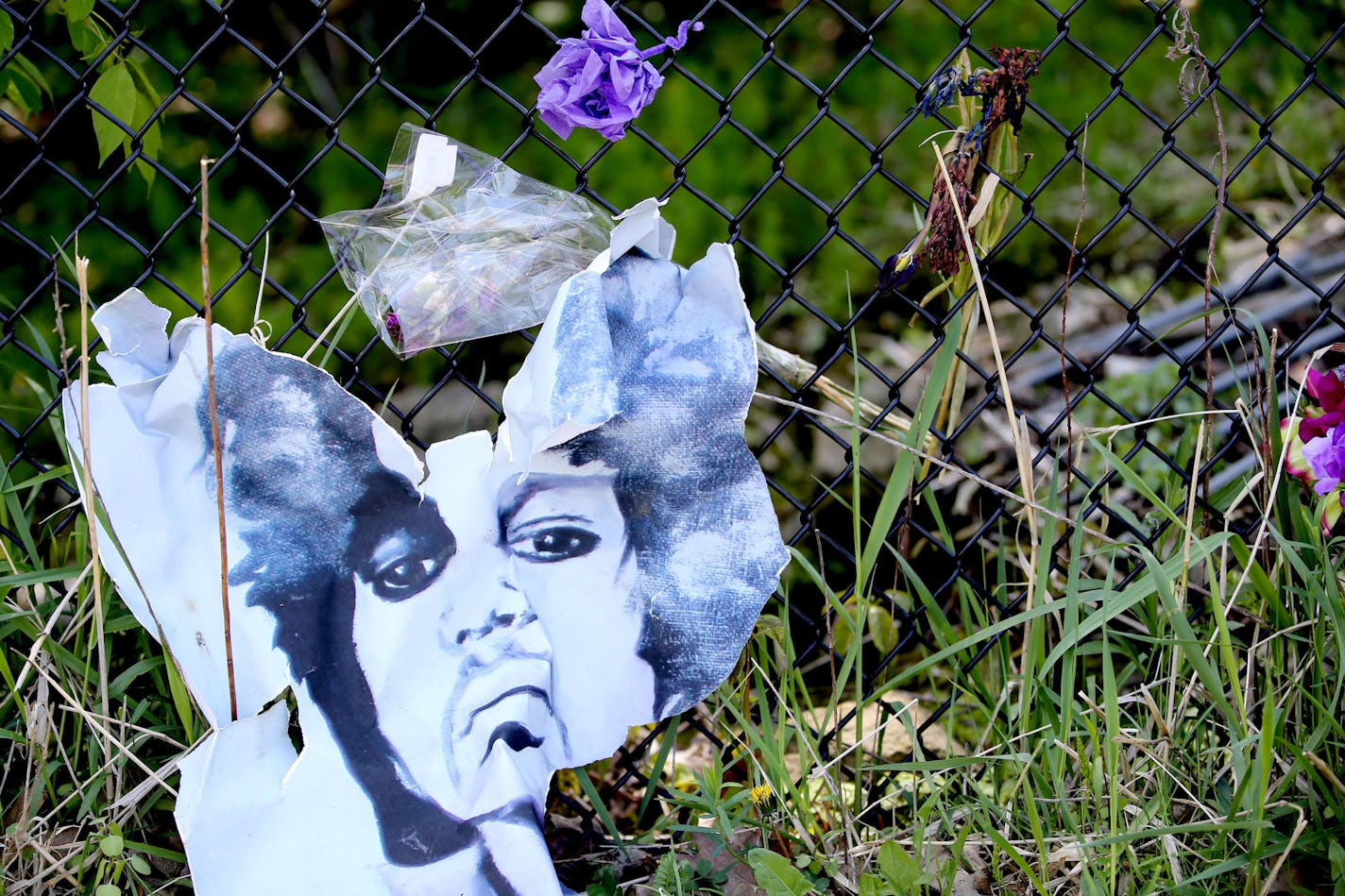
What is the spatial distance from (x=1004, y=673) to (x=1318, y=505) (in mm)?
425

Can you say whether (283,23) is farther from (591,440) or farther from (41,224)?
(591,440)

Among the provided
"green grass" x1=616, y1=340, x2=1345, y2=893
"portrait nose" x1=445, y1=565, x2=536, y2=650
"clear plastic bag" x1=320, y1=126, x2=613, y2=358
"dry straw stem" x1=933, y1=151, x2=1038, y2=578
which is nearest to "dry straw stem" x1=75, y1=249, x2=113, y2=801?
"clear plastic bag" x1=320, y1=126, x2=613, y2=358

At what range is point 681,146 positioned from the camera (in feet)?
8.42

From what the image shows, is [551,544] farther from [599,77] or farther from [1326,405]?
[1326,405]

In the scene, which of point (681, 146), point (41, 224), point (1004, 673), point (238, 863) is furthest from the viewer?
point (681, 146)

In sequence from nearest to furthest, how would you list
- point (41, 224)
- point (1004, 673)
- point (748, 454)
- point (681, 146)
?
point (748, 454)
point (1004, 673)
point (41, 224)
point (681, 146)

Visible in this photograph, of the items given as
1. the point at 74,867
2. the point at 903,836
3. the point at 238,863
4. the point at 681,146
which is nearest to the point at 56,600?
the point at 74,867

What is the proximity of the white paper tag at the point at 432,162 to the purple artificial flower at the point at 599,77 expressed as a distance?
0.37 ft

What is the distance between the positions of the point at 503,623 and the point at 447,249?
399 millimetres

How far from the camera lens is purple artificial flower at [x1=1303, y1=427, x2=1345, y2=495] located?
1192 mm

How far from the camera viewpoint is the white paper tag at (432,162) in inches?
48.1

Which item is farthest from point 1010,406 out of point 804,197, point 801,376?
point 804,197

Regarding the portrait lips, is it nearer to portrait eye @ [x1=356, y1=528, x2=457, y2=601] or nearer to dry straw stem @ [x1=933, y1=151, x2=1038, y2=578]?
portrait eye @ [x1=356, y1=528, x2=457, y2=601]

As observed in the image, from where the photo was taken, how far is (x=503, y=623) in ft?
3.94
